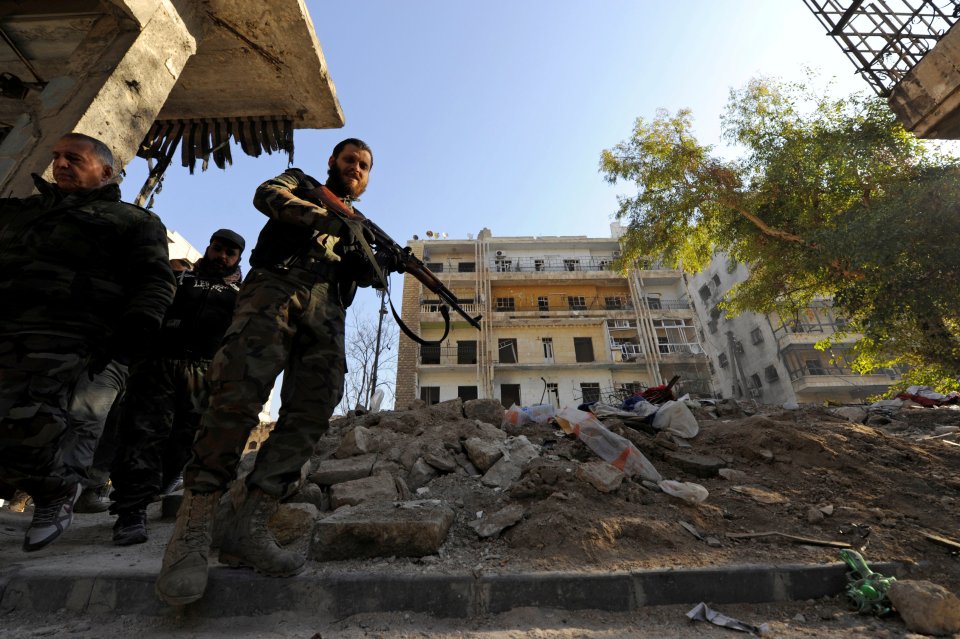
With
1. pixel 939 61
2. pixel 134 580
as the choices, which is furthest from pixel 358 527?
pixel 939 61

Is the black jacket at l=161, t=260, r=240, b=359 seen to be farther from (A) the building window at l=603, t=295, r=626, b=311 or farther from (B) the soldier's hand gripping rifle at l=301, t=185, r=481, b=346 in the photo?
(A) the building window at l=603, t=295, r=626, b=311

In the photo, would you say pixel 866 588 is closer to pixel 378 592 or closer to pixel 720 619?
pixel 720 619

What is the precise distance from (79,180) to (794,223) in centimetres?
1136

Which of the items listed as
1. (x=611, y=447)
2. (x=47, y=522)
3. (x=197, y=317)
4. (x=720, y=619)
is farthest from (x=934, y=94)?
(x=47, y=522)

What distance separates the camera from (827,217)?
8.32 meters

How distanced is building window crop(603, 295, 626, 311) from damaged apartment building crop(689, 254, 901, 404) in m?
4.97

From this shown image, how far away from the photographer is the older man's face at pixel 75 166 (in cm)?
201

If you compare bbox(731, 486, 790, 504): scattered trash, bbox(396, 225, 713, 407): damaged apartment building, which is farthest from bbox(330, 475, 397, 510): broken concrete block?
bbox(396, 225, 713, 407): damaged apartment building

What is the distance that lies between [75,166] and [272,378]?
161 cm

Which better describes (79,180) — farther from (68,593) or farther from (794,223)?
(794,223)

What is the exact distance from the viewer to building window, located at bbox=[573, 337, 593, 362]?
2080 centimetres

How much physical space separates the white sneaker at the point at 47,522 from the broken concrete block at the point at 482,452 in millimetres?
2257

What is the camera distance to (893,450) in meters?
3.33

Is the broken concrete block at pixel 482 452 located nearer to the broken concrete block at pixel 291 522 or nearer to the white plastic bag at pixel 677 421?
the broken concrete block at pixel 291 522
